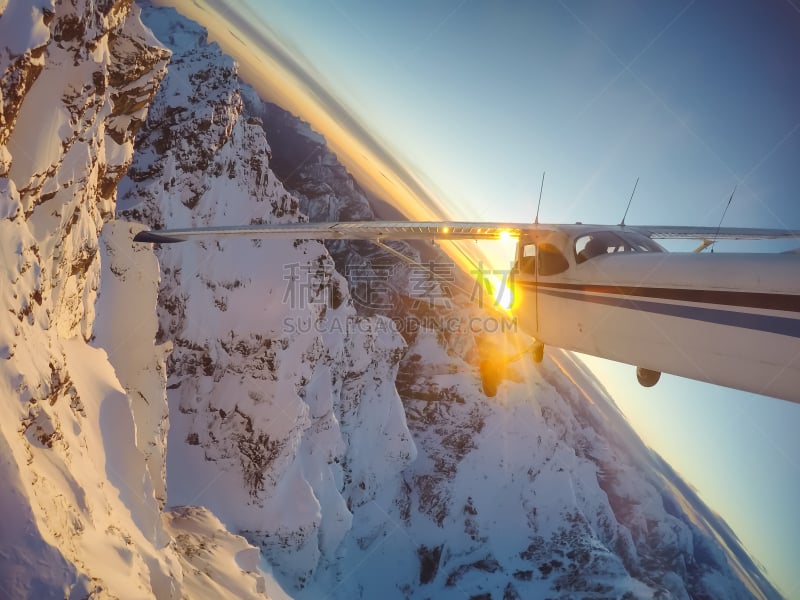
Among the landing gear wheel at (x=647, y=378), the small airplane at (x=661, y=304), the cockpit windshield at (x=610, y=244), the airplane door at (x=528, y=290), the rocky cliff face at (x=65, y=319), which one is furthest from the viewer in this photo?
the landing gear wheel at (x=647, y=378)

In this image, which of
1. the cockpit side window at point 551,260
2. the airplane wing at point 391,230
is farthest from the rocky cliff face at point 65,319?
the cockpit side window at point 551,260

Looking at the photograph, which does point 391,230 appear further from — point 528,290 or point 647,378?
point 647,378

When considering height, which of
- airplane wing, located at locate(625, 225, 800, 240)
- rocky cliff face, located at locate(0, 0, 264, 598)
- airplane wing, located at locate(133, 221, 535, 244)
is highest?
airplane wing, located at locate(625, 225, 800, 240)

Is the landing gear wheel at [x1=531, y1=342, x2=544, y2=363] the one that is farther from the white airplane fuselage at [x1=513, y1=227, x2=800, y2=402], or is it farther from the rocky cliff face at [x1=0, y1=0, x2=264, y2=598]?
the rocky cliff face at [x1=0, y1=0, x2=264, y2=598]

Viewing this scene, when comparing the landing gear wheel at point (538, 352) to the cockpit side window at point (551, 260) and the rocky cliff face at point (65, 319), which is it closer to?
the cockpit side window at point (551, 260)

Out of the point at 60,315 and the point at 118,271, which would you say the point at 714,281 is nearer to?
the point at 60,315

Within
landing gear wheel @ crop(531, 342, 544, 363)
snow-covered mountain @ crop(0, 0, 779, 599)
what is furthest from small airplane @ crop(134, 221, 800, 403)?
snow-covered mountain @ crop(0, 0, 779, 599)
